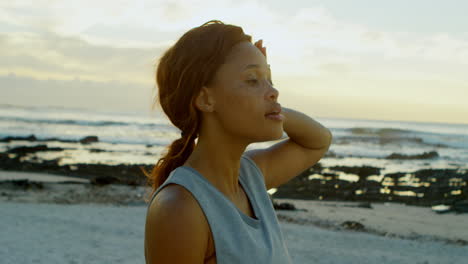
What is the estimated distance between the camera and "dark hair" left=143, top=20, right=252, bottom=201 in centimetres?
174

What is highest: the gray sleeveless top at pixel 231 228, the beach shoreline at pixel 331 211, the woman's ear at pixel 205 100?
the woman's ear at pixel 205 100

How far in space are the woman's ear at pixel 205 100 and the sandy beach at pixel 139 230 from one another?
17.9ft

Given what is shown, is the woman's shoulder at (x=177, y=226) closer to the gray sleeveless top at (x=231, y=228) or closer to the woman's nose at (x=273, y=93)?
the gray sleeveless top at (x=231, y=228)

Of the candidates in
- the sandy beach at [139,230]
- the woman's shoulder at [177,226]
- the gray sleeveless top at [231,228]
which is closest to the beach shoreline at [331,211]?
the sandy beach at [139,230]

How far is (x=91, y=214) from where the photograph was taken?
966 centimetres

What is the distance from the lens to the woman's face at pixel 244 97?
1766 millimetres

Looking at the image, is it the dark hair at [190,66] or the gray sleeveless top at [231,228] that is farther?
the dark hair at [190,66]

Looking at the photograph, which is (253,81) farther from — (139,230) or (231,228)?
(139,230)

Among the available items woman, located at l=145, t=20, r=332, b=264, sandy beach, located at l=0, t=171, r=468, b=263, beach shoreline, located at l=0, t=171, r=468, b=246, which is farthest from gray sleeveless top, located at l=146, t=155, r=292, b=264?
beach shoreline, located at l=0, t=171, r=468, b=246

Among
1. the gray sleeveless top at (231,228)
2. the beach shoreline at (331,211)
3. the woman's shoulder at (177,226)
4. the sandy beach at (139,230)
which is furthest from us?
the beach shoreline at (331,211)

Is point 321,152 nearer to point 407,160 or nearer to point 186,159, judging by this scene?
point 186,159

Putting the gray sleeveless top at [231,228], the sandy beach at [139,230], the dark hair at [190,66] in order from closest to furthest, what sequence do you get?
the gray sleeveless top at [231,228], the dark hair at [190,66], the sandy beach at [139,230]

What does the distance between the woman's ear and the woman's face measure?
19mm

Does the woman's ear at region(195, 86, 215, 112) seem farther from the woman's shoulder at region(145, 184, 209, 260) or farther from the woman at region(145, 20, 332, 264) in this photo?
the woman's shoulder at region(145, 184, 209, 260)
